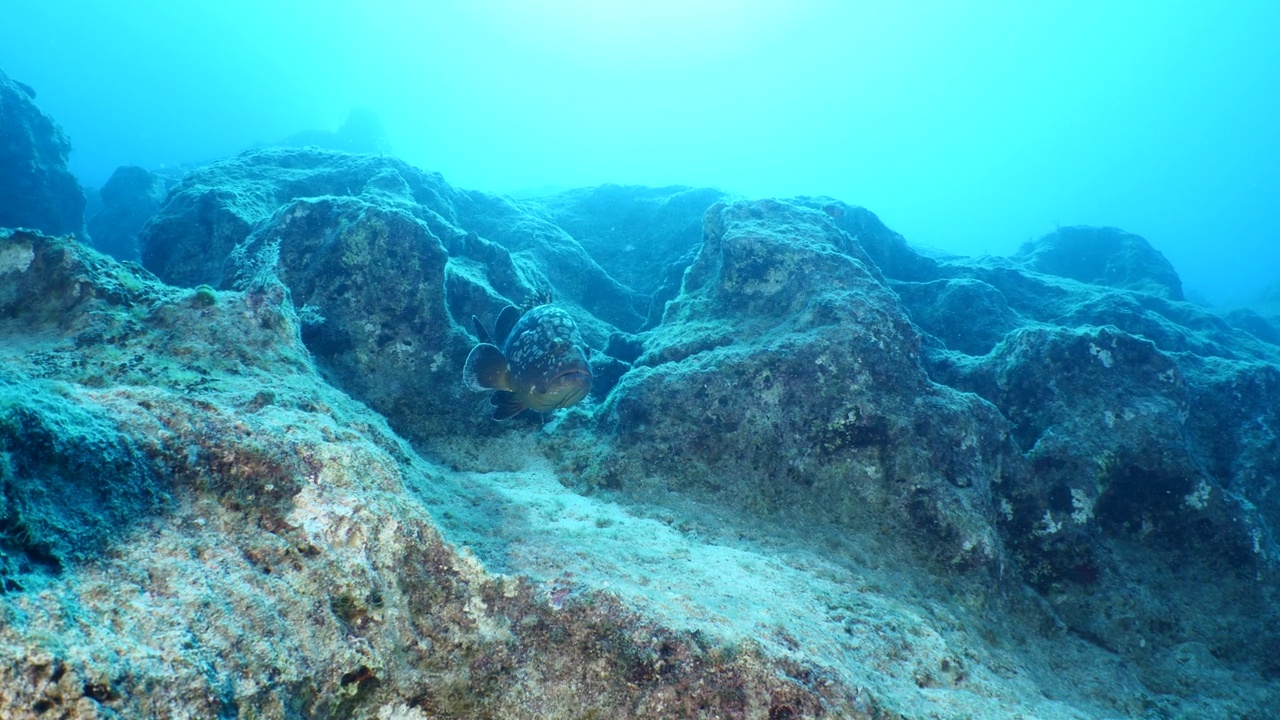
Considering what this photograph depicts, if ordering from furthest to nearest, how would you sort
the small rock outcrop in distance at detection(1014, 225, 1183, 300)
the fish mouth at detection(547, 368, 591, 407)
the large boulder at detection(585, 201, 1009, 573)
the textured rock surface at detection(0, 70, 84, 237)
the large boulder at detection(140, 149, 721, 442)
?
the small rock outcrop in distance at detection(1014, 225, 1183, 300) → the textured rock surface at detection(0, 70, 84, 237) → the large boulder at detection(140, 149, 721, 442) → the fish mouth at detection(547, 368, 591, 407) → the large boulder at detection(585, 201, 1009, 573)

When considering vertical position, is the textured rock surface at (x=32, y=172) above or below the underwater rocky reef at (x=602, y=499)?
above

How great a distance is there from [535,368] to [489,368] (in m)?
0.44

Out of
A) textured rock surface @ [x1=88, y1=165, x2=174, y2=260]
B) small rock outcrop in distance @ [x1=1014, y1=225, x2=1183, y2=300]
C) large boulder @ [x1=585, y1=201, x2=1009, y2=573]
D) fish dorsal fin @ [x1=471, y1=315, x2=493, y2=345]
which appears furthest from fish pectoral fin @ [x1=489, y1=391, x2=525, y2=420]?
textured rock surface @ [x1=88, y1=165, x2=174, y2=260]

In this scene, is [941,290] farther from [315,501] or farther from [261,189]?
[261,189]

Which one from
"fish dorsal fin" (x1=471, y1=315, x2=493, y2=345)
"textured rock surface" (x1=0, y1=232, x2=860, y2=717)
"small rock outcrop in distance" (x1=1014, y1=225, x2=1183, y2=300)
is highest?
"small rock outcrop in distance" (x1=1014, y1=225, x2=1183, y2=300)

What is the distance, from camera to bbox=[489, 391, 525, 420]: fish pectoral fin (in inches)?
176

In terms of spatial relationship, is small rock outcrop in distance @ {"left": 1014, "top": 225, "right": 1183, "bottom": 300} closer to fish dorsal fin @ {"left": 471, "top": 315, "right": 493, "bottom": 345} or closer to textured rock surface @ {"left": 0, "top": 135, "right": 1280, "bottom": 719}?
textured rock surface @ {"left": 0, "top": 135, "right": 1280, "bottom": 719}

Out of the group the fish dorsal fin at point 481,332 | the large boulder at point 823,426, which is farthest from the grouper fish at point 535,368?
the large boulder at point 823,426

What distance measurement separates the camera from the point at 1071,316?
8.45 meters

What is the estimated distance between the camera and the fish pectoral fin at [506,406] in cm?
448

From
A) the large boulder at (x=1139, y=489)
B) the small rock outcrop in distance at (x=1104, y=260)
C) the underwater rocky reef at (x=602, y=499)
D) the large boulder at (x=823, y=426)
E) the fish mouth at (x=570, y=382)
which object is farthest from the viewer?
the small rock outcrop in distance at (x=1104, y=260)

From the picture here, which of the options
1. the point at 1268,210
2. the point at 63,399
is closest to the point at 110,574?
the point at 63,399

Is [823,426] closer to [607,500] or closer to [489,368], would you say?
[607,500]

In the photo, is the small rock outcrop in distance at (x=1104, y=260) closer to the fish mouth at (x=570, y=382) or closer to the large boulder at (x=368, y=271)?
the large boulder at (x=368, y=271)
